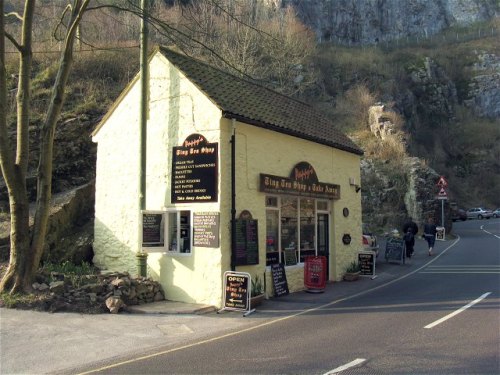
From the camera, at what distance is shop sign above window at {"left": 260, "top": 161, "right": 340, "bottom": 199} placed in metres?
12.5

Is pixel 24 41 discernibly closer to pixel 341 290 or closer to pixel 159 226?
pixel 159 226

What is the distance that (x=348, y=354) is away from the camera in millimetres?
6836

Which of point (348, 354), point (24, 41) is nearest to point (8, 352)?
point (348, 354)

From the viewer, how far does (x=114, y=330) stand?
894 cm

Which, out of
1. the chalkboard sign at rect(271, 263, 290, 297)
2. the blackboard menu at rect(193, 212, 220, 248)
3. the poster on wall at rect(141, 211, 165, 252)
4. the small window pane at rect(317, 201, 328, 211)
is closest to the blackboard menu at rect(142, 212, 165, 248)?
the poster on wall at rect(141, 211, 165, 252)

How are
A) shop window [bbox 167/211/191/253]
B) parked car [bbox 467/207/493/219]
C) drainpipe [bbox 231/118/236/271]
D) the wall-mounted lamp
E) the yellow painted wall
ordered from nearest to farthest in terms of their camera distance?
drainpipe [bbox 231/118/236/271] < shop window [bbox 167/211/191/253] < the yellow painted wall < the wall-mounted lamp < parked car [bbox 467/207/493/219]

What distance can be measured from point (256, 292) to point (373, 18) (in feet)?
270

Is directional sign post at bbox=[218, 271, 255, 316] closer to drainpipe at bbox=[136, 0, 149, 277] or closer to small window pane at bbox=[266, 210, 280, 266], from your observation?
small window pane at bbox=[266, 210, 280, 266]

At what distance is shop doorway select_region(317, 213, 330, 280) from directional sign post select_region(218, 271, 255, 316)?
5153 mm

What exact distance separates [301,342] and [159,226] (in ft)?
17.5

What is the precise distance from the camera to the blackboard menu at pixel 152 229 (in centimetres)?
1163

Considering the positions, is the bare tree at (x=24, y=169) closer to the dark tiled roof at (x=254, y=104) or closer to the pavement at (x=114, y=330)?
the pavement at (x=114, y=330)

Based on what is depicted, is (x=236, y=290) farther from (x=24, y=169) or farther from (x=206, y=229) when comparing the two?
(x=24, y=169)

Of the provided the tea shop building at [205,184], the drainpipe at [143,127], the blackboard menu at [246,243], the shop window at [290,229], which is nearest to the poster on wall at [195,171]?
the tea shop building at [205,184]
